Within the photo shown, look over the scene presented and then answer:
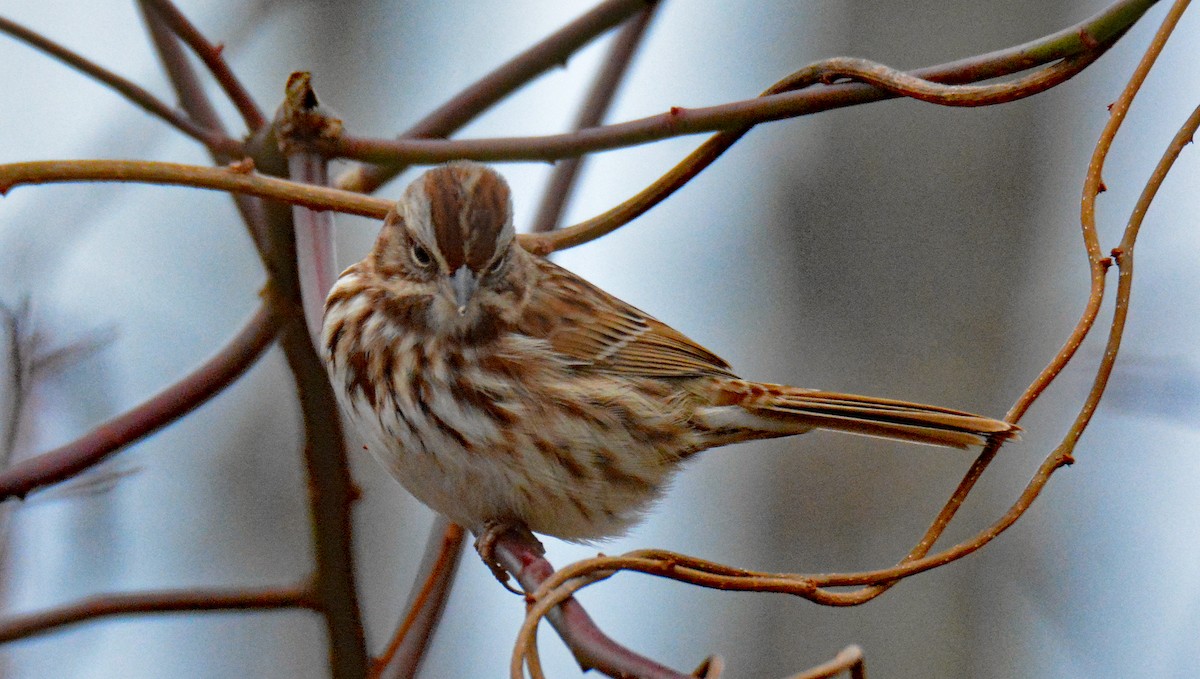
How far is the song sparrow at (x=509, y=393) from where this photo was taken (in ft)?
9.43

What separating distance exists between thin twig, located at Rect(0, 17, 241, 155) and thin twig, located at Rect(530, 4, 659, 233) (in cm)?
79

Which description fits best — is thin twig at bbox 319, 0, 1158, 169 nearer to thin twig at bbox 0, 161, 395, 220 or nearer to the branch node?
the branch node

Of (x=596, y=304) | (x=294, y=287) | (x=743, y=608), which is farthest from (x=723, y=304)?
(x=294, y=287)

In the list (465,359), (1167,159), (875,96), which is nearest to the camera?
(1167,159)

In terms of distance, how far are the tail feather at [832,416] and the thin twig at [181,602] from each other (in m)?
1.33

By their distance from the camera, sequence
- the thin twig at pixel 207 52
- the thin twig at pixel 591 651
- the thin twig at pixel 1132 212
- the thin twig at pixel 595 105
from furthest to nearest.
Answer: the thin twig at pixel 595 105 → the thin twig at pixel 207 52 → the thin twig at pixel 1132 212 → the thin twig at pixel 591 651

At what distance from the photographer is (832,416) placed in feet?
10.5

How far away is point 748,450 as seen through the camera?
6.37m

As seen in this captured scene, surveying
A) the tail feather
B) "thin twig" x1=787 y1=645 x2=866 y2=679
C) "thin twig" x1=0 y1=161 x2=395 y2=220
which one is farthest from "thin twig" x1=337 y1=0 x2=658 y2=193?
"thin twig" x1=787 y1=645 x2=866 y2=679

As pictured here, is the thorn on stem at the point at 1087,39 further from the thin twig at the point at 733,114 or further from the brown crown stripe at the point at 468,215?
the brown crown stripe at the point at 468,215

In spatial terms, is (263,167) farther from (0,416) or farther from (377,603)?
(377,603)

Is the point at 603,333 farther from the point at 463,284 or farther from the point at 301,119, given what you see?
the point at 301,119

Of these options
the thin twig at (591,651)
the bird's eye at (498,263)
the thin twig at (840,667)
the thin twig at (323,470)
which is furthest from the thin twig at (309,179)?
the thin twig at (840,667)

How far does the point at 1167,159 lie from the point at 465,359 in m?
1.57
